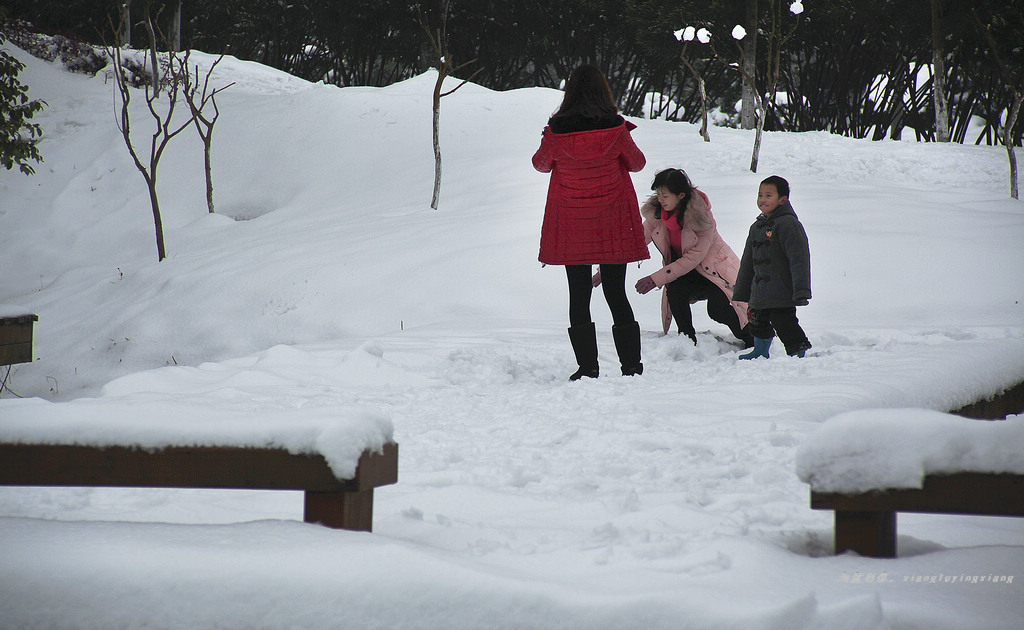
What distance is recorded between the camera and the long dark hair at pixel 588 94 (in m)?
3.99

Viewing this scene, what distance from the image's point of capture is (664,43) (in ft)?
60.1

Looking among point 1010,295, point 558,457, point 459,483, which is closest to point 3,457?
point 459,483

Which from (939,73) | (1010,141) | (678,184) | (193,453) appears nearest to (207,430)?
(193,453)

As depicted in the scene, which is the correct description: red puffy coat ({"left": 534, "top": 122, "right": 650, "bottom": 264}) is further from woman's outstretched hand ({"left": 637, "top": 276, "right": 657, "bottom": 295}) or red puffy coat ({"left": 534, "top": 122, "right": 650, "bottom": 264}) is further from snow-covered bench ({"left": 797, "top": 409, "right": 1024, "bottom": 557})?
snow-covered bench ({"left": 797, "top": 409, "right": 1024, "bottom": 557})

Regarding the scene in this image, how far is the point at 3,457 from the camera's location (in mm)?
1457

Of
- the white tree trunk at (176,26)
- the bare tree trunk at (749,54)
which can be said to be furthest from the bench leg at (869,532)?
the white tree trunk at (176,26)

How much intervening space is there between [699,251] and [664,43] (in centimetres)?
1472

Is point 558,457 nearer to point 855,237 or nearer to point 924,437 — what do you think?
point 924,437

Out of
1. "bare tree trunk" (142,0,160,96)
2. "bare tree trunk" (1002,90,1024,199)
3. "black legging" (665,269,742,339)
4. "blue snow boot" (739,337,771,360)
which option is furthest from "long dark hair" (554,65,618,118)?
"bare tree trunk" (142,0,160,96)

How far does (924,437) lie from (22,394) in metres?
7.11

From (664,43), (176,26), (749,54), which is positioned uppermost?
(176,26)

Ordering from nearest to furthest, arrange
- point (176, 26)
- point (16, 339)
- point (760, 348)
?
point (760, 348) → point (16, 339) → point (176, 26)

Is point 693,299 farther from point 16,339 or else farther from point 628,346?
point 16,339

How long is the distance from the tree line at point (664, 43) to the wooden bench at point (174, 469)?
57.0 ft
